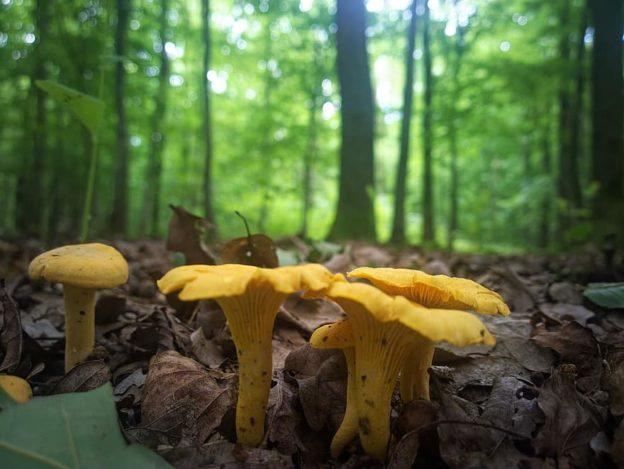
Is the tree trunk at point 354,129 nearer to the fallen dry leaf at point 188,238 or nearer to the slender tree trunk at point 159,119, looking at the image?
the slender tree trunk at point 159,119

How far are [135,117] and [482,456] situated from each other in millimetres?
11359

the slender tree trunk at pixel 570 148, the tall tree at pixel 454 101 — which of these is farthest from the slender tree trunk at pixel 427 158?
the slender tree trunk at pixel 570 148

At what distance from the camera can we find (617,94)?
657 cm

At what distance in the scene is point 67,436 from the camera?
1.05 metres

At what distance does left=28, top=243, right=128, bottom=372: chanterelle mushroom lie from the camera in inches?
56.6

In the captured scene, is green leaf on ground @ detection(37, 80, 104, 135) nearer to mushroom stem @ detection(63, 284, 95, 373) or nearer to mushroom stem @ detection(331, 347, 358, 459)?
mushroom stem @ detection(63, 284, 95, 373)

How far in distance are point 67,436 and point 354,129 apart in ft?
25.3

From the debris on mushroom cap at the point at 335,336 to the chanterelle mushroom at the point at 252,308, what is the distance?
0.55 ft

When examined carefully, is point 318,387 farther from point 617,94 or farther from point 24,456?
point 617,94

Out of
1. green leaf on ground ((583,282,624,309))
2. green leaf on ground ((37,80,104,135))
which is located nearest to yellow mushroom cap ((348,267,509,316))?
green leaf on ground ((583,282,624,309))

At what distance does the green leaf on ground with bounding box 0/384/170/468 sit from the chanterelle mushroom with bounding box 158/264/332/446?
0.31 metres

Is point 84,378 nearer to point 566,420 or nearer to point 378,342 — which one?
point 378,342

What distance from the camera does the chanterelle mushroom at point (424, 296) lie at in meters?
1.26

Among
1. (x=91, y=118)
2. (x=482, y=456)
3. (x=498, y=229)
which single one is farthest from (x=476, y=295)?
(x=498, y=229)
